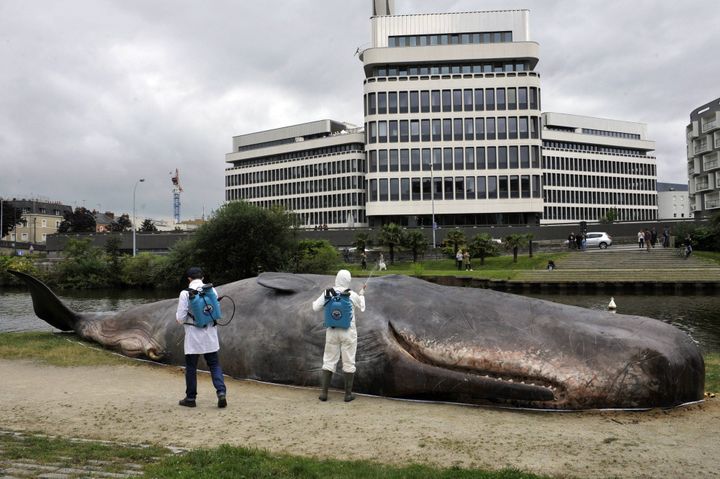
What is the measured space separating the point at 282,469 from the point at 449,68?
9152cm

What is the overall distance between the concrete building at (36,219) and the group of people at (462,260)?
12217cm

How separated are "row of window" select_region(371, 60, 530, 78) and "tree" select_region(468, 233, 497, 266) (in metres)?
42.0

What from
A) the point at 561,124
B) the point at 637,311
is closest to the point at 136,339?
the point at 637,311

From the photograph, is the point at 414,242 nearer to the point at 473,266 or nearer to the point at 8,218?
the point at 473,266

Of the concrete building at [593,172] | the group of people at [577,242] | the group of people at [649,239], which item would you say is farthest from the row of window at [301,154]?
the group of people at [649,239]

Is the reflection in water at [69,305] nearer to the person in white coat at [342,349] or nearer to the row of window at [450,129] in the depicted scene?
the person in white coat at [342,349]

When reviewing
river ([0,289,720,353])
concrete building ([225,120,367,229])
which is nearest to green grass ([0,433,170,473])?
river ([0,289,720,353])

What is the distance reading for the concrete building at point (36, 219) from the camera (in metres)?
144

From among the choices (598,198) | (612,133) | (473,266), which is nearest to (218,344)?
(473,266)

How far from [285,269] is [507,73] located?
5682cm

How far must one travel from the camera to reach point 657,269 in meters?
46.9

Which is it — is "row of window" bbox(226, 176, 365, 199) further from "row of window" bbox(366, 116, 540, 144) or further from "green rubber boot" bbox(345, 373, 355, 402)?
"green rubber boot" bbox(345, 373, 355, 402)

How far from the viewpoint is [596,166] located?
413ft

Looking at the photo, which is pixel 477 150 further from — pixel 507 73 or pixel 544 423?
pixel 544 423
